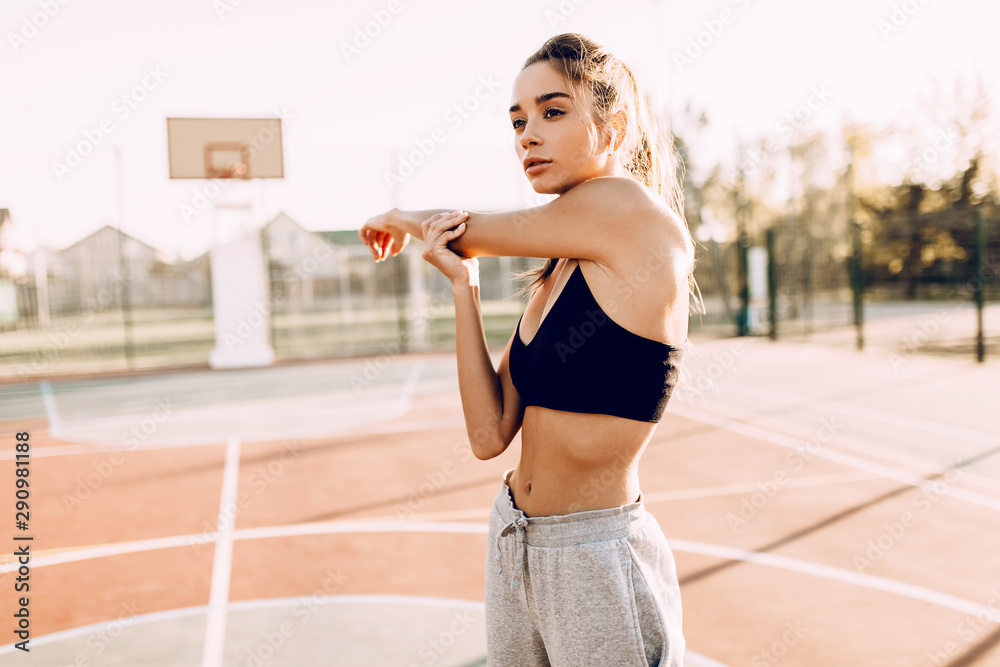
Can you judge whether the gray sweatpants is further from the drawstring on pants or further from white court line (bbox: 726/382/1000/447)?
white court line (bbox: 726/382/1000/447)

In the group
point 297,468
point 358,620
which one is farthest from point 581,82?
point 297,468

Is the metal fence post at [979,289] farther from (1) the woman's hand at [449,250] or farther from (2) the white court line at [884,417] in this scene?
(1) the woman's hand at [449,250]

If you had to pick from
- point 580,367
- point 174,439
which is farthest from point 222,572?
point 174,439

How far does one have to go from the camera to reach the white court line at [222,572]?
3172mm

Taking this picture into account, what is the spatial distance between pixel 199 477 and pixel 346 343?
10.1 meters

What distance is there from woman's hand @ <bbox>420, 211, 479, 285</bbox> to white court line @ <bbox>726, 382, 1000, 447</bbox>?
670cm

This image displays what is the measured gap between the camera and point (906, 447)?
21.0 feet

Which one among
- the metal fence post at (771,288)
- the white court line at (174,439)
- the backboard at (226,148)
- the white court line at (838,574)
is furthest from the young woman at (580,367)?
the metal fence post at (771,288)

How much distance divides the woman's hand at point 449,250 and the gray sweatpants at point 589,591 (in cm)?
47

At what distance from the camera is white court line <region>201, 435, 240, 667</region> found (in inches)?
125

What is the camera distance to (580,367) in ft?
4.20

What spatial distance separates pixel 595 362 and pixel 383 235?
28.0 inches

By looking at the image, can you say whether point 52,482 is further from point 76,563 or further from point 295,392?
point 295,392

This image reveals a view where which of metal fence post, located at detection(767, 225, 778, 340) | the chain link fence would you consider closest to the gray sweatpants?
the chain link fence
